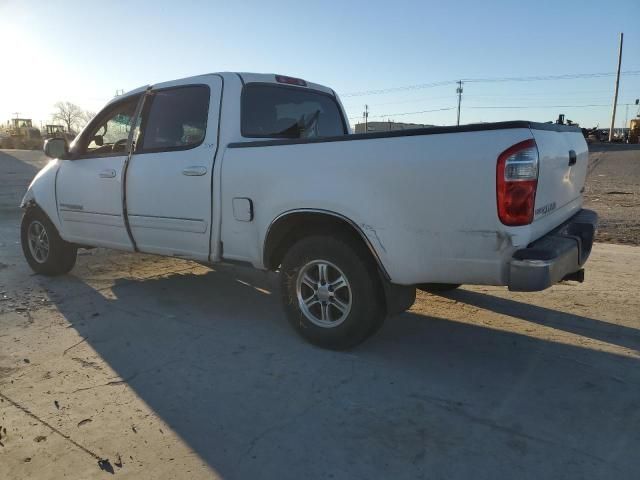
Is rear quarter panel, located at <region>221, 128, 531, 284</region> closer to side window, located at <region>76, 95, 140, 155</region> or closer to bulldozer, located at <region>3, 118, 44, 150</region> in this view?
side window, located at <region>76, 95, 140, 155</region>

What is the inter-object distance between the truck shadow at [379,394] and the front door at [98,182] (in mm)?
899

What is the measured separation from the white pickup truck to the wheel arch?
0.04 ft

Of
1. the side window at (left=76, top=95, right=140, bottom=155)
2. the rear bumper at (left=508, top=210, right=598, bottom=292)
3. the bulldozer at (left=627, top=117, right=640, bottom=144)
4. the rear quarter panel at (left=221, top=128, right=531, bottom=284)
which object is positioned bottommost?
the rear bumper at (left=508, top=210, right=598, bottom=292)

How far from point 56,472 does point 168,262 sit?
14.0ft

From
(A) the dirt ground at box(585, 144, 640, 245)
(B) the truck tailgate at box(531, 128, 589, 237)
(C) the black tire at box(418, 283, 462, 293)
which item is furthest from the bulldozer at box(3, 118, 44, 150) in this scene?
(B) the truck tailgate at box(531, 128, 589, 237)

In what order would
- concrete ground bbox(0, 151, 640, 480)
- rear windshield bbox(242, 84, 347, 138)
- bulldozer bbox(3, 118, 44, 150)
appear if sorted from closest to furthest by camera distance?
concrete ground bbox(0, 151, 640, 480) < rear windshield bbox(242, 84, 347, 138) < bulldozer bbox(3, 118, 44, 150)

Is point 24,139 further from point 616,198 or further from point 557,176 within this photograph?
point 557,176

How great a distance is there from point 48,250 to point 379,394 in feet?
14.3

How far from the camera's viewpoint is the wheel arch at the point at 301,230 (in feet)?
11.0

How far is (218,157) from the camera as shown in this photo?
13.1 ft

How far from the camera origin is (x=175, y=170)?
168 inches

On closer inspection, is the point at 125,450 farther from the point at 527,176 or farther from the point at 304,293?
the point at 527,176

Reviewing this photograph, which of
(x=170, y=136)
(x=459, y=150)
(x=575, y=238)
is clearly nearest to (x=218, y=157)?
(x=170, y=136)

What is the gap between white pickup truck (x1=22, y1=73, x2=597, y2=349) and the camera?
284 centimetres
